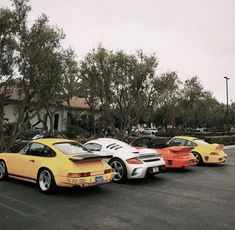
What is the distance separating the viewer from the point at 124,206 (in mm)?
6281

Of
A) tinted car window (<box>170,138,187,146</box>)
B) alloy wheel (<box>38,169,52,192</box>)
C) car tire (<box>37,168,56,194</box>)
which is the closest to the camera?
car tire (<box>37,168,56,194</box>)

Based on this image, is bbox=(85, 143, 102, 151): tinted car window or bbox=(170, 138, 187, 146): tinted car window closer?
bbox=(85, 143, 102, 151): tinted car window

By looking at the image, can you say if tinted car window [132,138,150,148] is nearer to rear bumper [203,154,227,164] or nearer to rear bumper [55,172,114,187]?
rear bumper [203,154,227,164]

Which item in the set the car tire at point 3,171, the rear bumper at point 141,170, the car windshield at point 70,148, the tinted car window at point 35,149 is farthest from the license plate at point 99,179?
the car tire at point 3,171

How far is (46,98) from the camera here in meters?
15.3

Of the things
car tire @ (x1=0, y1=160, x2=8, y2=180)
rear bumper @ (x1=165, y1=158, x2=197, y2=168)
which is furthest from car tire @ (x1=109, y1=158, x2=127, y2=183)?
car tire @ (x1=0, y1=160, x2=8, y2=180)

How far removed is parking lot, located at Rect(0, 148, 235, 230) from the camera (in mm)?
5121

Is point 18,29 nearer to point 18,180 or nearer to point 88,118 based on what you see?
point 18,180

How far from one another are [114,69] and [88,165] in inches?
499

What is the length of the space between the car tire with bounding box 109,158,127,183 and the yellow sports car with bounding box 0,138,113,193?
1242 millimetres

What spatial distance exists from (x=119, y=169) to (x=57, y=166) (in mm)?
2487

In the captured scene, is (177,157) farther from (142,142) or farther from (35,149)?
(35,149)

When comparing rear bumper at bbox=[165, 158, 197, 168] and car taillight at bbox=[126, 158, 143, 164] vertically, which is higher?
car taillight at bbox=[126, 158, 143, 164]

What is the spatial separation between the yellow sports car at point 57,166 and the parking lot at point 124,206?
37cm
